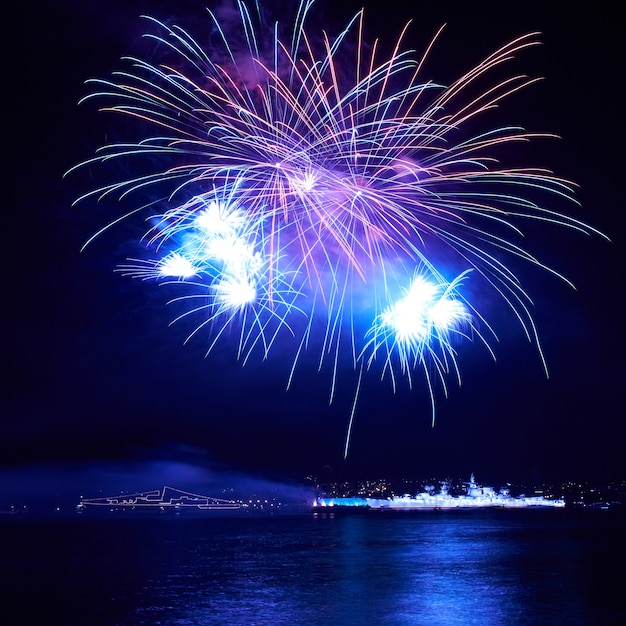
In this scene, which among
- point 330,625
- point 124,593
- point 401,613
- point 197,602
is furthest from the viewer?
point 124,593

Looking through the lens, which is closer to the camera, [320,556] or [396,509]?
[320,556]

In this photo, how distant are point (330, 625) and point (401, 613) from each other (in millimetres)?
2866

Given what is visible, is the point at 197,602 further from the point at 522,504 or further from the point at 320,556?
the point at 522,504

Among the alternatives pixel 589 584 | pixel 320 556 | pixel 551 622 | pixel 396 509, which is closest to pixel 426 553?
pixel 320 556

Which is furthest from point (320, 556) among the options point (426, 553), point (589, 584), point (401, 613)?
A: point (401, 613)

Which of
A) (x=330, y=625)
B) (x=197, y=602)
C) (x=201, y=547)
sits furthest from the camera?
(x=201, y=547)

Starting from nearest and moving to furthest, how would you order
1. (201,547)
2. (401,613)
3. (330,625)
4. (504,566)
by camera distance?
(330,625) < (401,613) < (504,566) < (201,547)

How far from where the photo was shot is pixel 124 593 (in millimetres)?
28203

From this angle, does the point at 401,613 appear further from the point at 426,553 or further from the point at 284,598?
the point at 426,553

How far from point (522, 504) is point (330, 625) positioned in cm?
18453

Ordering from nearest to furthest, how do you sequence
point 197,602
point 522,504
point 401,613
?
1. point 401,613
2. point 197,602
3. point 522,504

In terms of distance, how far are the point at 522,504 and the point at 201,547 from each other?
153 metres

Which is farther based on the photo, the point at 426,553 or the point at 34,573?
the point at 426,553

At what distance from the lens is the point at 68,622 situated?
2233 centimetres
